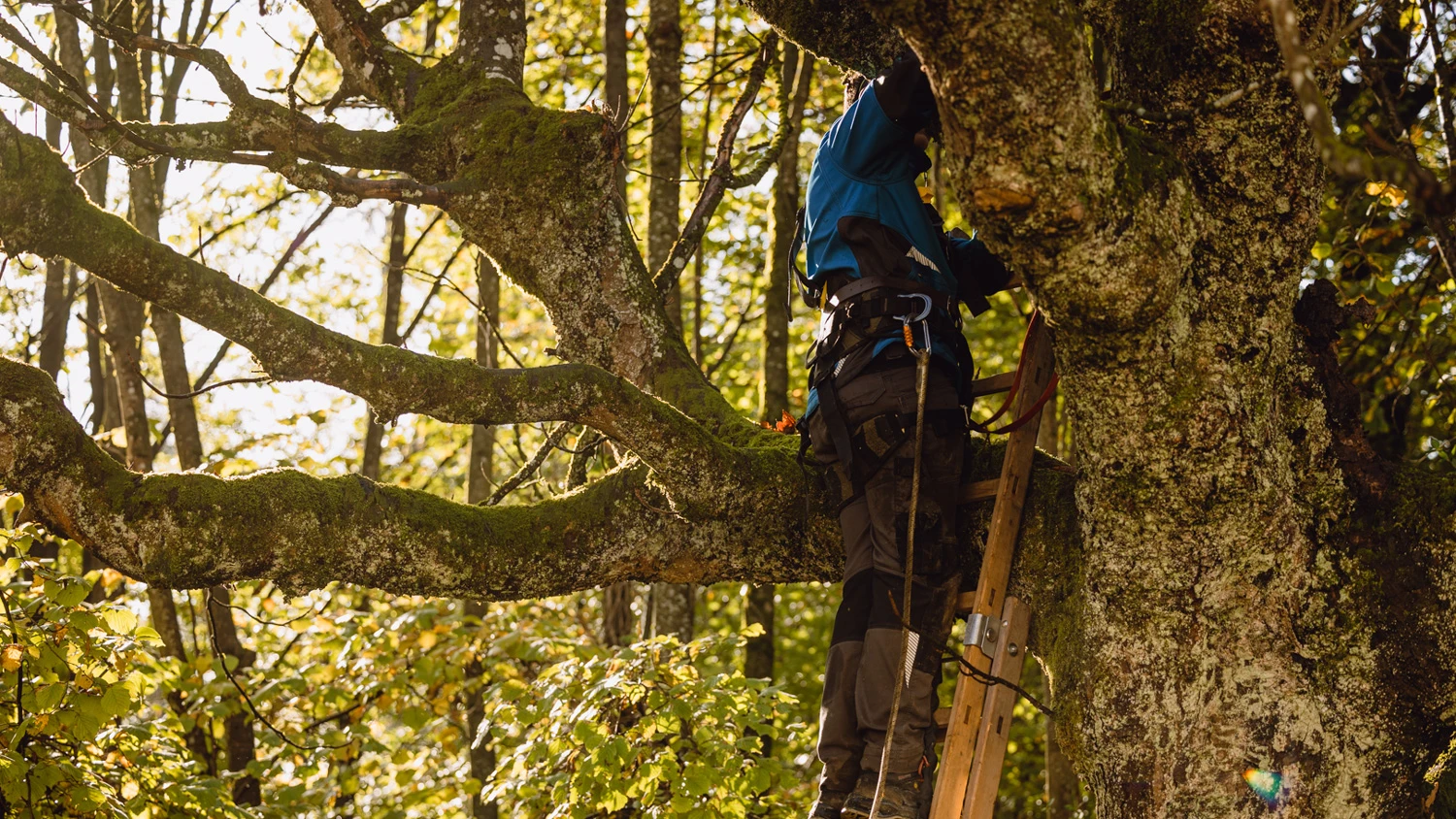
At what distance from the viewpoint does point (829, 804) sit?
3.24 m

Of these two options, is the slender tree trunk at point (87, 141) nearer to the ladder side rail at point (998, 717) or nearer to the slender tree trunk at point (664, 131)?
the slender tree trunk at point (664, 131)

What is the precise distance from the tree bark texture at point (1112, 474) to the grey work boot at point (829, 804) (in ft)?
2.23

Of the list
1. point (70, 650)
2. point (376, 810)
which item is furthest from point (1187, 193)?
point (376, 810)

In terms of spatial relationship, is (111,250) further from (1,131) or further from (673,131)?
(673,131)

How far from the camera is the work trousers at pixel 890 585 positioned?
3.22 metres

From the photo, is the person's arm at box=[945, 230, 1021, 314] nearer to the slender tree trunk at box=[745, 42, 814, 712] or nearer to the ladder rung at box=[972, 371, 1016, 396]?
the ladder rung at box=[972, 371, 1016, 396]

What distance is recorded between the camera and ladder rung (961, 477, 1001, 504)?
345cm

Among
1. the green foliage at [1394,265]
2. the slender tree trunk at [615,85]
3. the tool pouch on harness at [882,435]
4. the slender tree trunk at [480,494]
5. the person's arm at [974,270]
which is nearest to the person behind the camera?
the tool pouch on harness at [882,435]

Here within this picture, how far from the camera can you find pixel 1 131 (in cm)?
336

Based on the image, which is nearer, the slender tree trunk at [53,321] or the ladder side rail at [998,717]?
the ladder side rail at [998,717]

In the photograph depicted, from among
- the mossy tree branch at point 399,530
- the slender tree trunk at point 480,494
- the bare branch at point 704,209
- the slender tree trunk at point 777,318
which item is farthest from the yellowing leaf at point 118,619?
the slender tree trunk at point 777,318

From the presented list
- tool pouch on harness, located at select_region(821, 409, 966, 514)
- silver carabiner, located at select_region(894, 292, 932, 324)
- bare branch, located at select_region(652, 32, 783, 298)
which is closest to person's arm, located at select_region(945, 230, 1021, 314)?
silver carabiner, located at select_region(894, 292, 932, 324)

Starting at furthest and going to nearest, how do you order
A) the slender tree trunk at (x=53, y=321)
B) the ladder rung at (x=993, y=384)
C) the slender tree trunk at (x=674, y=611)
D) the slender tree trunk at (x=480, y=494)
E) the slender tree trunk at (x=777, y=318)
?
the slender tree trunk at (x=53, y=321) → the slender tree trunk at (x=480, y=494) → the slender tree trunk at (x=777, y=318) → the slender tree trunk at (x=674, y=611) → the ladder rung at (x=993, y=384)

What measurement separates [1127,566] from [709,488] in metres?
1.31
